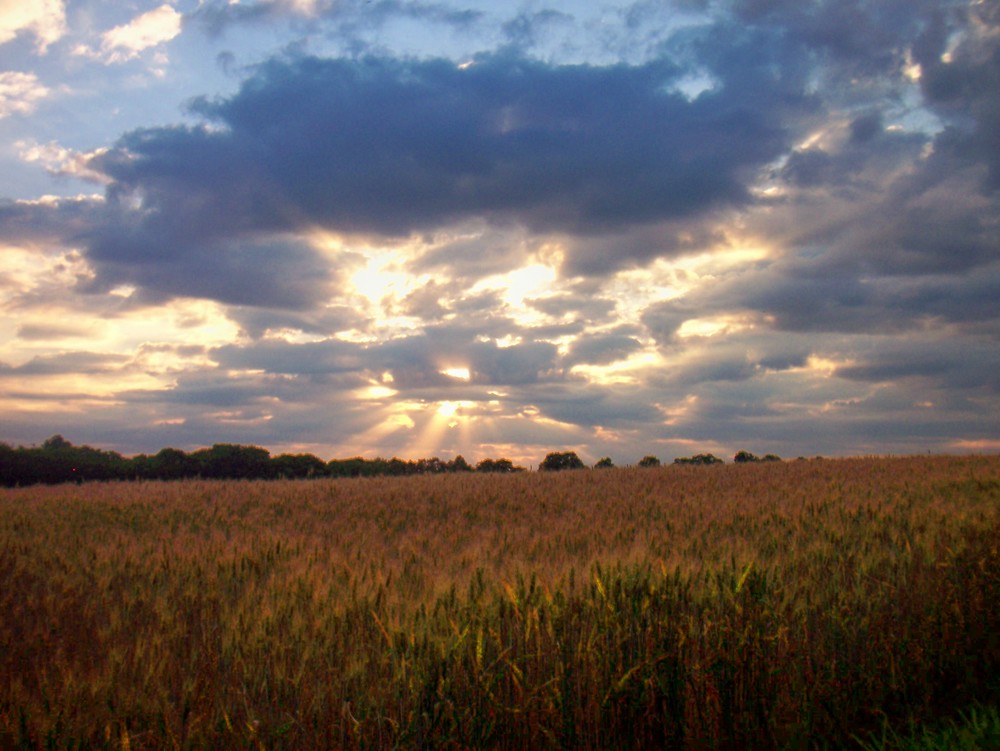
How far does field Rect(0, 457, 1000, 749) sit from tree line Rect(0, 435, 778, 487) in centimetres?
1364

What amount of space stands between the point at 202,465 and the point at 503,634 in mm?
21490

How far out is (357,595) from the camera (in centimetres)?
520

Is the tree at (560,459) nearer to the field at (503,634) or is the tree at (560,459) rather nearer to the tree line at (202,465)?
the tree line at (202,465)

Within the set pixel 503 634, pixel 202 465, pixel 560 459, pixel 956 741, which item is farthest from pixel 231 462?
pixel 956 741

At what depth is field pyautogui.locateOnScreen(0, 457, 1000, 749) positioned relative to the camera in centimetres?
396

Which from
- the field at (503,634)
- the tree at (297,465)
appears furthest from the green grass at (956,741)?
the tree at (297,465)

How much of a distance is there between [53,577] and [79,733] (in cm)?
341

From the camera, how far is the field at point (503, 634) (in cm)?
396

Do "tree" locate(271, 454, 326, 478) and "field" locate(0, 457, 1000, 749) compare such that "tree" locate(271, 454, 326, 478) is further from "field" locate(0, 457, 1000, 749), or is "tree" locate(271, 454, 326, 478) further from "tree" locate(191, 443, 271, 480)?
"field" locate(0, 457, 1000, 749)

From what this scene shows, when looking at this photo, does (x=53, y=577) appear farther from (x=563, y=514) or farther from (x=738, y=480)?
(x=738, y=480)

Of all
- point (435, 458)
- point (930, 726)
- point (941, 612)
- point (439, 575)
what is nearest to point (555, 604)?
point (439, 575)

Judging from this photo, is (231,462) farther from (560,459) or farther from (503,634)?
(503,634)

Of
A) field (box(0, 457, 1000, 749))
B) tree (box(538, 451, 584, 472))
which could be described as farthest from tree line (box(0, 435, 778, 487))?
field (box(0, 457, 1000, 749))

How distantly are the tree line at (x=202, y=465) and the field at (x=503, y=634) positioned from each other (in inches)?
537
